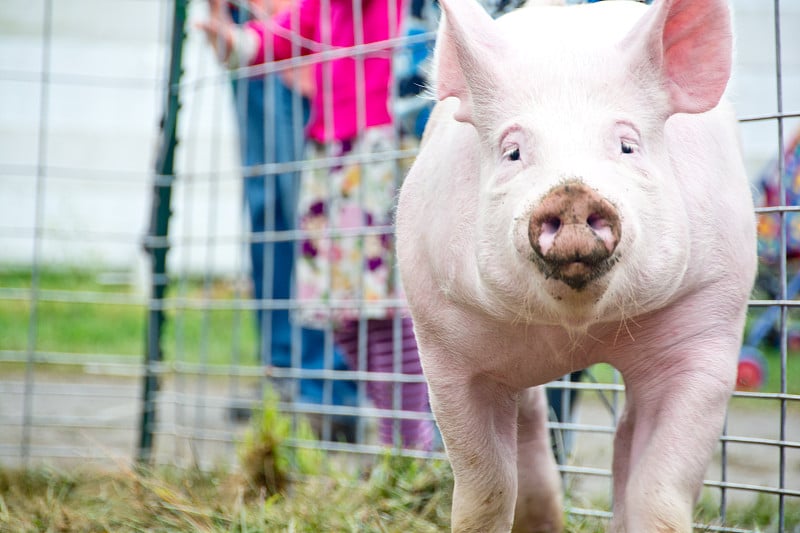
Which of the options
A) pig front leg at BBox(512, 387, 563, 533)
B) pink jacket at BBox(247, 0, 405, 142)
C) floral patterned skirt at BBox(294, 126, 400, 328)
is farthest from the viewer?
pink jacket at BBox(247, 0, 405, 142)

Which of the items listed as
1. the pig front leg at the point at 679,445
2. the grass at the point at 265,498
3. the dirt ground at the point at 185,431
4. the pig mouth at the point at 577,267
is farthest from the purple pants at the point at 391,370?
the pig mouth at the point at 577,267

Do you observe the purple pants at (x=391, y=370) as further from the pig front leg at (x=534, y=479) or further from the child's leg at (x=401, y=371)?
the pig front leg at (x=534, y=479)

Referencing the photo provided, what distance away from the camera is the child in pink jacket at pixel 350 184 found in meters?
3.44

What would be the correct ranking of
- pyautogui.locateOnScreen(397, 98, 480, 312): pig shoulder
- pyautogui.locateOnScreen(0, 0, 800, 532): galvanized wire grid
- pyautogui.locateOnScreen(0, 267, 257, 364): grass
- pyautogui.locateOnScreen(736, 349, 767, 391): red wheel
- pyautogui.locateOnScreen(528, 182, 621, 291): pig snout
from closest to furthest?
1. pyautogui.locateOnScreen(528, 182, 621, 291): pig snout
2. pyautogui.locateOnScreen(397, 98, 480, 312): pig shoulder
3. pyautogui.locateOnScreen(0, 0, 800, 532): galvanized wire grid
4. pyautogui.locateOnScreen(736, 349, 767, 391): red wheel
5. pyautogui.locateOnScreen(0, 267, 257, 364): grass

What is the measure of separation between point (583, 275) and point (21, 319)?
6.56 m

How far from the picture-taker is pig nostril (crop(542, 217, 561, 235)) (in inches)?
56.2

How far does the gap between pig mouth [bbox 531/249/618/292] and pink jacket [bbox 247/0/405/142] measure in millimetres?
2051

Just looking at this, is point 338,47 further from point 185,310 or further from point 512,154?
point 185,310

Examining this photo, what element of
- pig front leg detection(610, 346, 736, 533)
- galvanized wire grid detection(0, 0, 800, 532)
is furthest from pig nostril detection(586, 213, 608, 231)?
galvanized wire grid detection(0, 0, 800, 532)

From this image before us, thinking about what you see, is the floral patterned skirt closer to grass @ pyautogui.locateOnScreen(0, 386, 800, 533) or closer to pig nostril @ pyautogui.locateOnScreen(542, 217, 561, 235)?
grass @ pyautogui.locateOnScreen(0, 386, 800, 533)

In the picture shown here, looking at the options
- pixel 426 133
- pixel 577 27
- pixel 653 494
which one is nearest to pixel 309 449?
pixel 426 133

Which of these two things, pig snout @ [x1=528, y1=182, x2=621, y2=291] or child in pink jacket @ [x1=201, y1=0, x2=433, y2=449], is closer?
pig snout @ [x1=528, y1=182, x2=621, y2=291]

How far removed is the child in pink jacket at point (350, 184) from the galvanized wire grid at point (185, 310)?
0.38ft

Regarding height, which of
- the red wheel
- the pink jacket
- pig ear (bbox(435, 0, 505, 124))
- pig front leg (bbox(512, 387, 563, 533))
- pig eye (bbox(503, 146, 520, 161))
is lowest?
pig front leg (bbox(512, 387, 563, 533))
